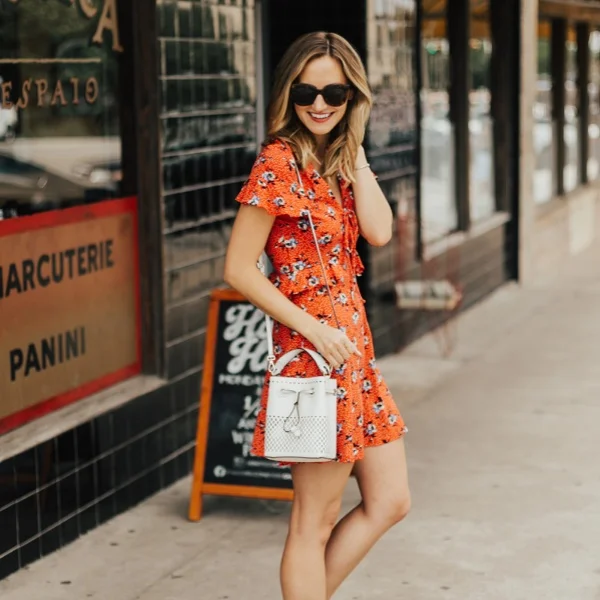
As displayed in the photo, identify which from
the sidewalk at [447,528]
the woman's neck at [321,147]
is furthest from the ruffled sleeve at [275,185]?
the sidewalk at [447,528]

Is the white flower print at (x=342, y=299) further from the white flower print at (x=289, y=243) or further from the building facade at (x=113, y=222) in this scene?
the building facade at (x=113, y=222)

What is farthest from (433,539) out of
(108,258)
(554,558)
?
(108,258)

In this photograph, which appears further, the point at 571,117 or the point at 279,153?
the point at 571,117

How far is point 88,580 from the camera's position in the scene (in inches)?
192

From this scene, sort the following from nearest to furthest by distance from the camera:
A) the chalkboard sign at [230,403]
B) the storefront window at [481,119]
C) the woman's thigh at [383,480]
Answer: the woman's thigh at [383,480], the chalkboard sign at [230,403], the storefront window at [481,119]

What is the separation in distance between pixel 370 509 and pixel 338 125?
1024 mm

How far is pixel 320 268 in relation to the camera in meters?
3.57

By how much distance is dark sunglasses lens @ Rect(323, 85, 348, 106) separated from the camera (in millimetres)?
3525

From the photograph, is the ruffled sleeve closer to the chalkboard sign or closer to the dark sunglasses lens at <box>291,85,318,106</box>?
the dark sunglasses lens at <box>291,85,318,106</box>

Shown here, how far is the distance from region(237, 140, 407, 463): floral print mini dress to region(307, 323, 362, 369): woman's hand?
6 cm

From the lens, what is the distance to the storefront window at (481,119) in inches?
458

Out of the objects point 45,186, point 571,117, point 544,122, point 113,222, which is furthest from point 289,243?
point 571,117

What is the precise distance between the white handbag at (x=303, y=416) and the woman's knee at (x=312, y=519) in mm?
171

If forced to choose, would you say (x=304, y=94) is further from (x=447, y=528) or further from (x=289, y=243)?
(x=447, y=528)
